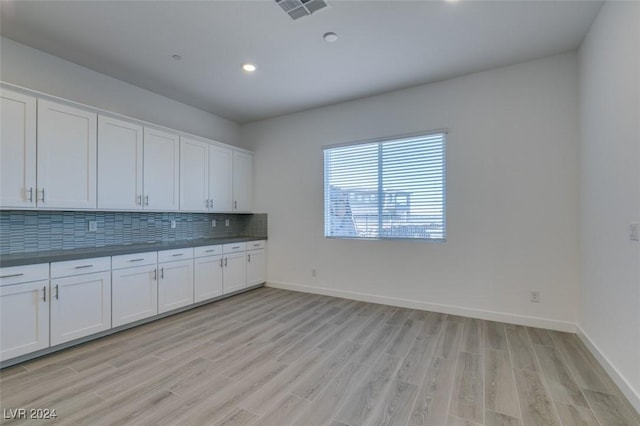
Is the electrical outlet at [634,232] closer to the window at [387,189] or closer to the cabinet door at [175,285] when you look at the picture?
the window at [387,189]

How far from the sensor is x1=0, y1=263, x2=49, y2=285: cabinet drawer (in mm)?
2295

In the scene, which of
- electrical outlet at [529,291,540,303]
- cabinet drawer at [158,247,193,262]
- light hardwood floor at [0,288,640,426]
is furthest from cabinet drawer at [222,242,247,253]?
electrical outlet at [529,291,540,303]

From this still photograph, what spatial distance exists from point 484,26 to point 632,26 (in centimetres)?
101

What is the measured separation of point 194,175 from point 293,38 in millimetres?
2372

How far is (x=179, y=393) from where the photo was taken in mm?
2002

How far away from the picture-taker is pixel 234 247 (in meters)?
4.45

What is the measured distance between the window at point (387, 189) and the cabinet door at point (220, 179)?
1600 mm

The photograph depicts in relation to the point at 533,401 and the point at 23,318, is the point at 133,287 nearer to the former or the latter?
the point at 23,318

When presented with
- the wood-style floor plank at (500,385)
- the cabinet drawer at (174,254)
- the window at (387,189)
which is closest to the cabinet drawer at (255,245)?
the cabinet drawer at (174,254)

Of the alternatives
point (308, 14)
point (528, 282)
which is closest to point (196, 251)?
point (308, 14)

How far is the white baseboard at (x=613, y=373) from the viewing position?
6.01 feet

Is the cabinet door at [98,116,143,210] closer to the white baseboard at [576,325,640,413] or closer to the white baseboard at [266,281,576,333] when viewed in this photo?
the white baseboard at [266,281,576,333]

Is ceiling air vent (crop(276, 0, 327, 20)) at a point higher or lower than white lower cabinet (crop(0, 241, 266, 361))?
higher

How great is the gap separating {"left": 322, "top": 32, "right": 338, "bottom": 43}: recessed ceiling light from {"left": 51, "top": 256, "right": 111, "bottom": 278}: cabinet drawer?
3.08 m
